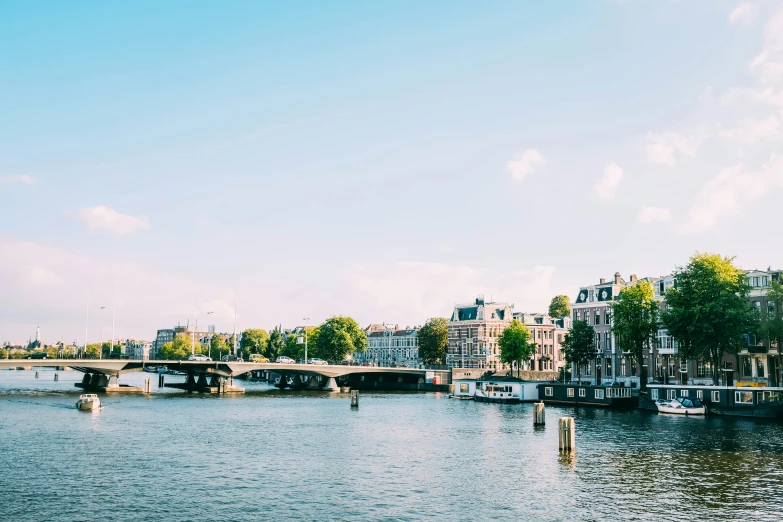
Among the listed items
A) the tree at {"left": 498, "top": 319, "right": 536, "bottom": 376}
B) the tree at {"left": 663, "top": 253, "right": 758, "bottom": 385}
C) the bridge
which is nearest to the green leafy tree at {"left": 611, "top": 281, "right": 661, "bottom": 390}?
the tree at {"left": 663, "top": 253, "right": 758, "bottom": 385}

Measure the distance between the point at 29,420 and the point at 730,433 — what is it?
8460cm

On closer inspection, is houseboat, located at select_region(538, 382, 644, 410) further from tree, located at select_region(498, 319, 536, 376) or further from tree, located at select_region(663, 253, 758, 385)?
tree, located at select_region(498, 319, 536, 376)

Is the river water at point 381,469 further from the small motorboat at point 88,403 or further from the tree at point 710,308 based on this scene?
the tree at point 710,308

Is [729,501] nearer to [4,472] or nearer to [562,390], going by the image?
[4,472]

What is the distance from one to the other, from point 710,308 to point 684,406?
15216mm

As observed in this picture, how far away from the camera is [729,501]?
45406 millimetres

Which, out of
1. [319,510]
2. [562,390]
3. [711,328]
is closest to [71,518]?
[319,510]

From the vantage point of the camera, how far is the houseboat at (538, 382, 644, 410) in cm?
11708

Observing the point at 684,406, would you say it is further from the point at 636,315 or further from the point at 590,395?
the point at 636,315

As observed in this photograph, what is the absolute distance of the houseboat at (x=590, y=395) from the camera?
11708 centimetres

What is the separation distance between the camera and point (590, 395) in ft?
401

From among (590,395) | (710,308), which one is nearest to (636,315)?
(590,395)

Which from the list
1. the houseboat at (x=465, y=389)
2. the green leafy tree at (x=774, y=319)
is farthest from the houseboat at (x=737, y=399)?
the houseboat at (x=465, y=389)

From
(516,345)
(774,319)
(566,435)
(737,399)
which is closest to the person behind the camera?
(566,435)
